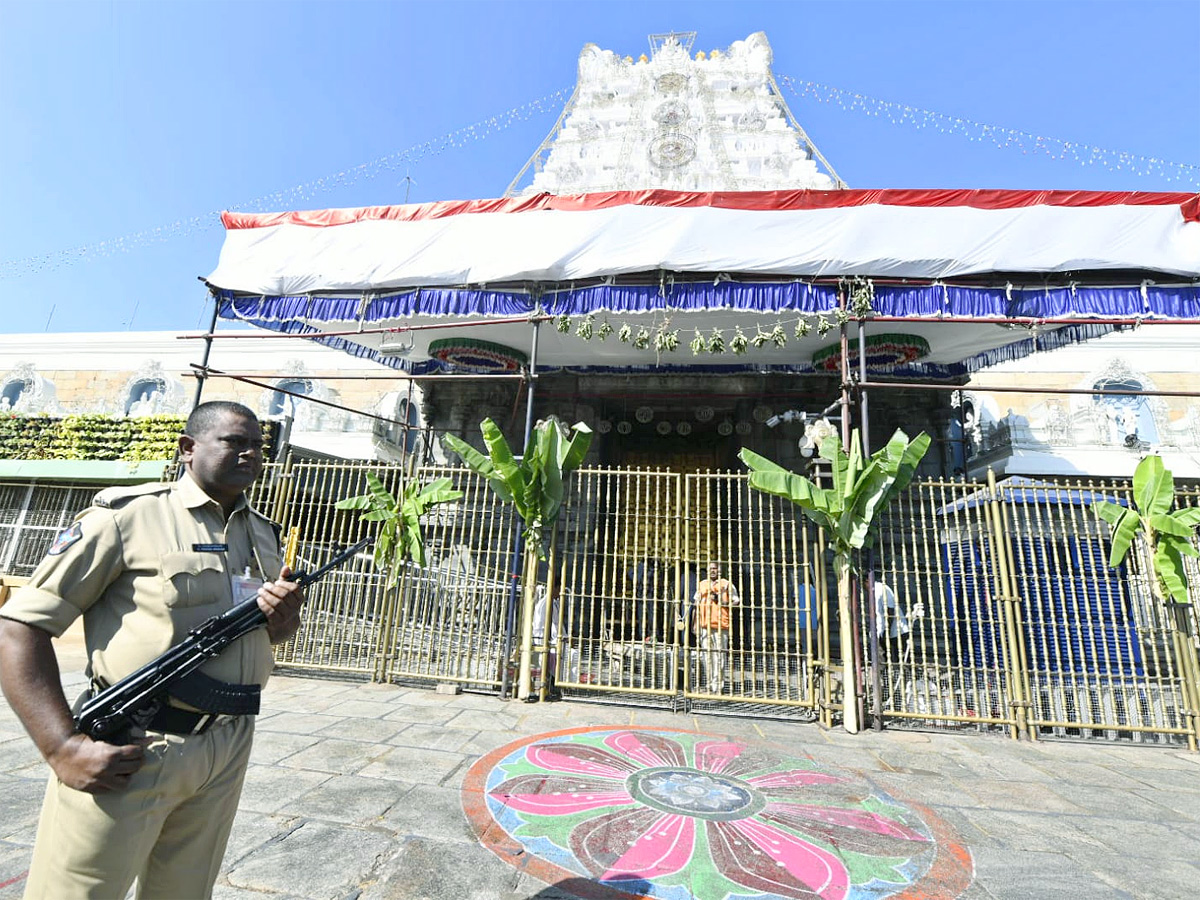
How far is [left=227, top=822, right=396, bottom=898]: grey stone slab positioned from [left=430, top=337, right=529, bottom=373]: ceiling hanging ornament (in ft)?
30.0

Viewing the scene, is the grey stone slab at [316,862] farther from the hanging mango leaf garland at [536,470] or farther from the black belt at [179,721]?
the hanging mango leaf garland at [536,470]

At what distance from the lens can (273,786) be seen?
3607mm

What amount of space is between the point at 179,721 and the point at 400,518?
591cm

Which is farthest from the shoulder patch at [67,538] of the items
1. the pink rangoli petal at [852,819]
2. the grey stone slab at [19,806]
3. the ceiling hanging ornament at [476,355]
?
the ceiling hanging ornament at [476,355]

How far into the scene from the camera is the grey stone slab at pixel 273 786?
131 inches

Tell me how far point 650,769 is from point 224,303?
9331 millimetres

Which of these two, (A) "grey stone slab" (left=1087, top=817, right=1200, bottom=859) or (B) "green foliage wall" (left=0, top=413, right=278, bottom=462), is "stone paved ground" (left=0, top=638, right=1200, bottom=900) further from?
(B) "green foliage wall" (left=0, top=413, right=278, bottom=462)

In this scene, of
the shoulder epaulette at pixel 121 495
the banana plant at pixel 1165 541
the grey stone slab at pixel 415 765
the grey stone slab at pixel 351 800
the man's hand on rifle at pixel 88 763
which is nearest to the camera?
the man's hand on rifle at pixel 88 763

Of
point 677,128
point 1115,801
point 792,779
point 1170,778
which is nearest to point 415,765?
point 792,779

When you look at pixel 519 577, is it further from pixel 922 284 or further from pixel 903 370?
pixel 903 370

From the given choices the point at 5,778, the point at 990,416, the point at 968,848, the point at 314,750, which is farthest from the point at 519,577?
the point at 990,416

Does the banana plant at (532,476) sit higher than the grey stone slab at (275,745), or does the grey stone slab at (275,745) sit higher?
the banana plant at (532,476)

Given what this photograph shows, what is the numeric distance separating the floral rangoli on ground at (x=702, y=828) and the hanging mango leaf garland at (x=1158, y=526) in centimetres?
445

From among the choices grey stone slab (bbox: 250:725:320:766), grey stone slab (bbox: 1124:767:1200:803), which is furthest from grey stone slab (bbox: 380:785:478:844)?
grey stone slab (bbox: 1124:767:1200:803)
